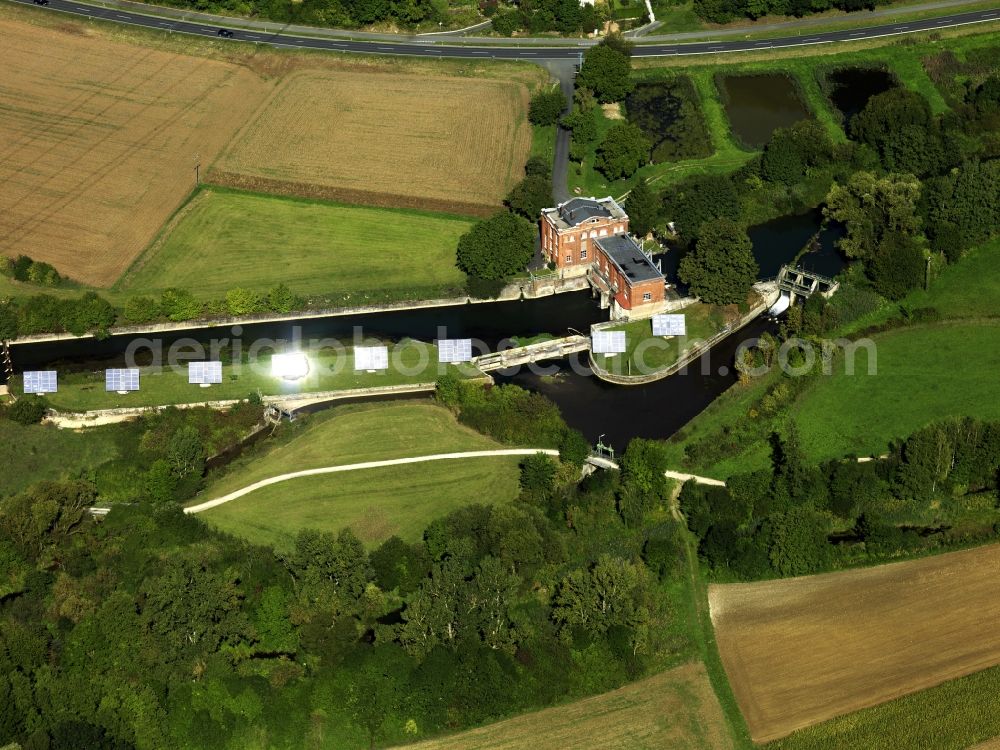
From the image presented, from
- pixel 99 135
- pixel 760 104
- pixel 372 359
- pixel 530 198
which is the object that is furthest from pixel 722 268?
pixel 99 135

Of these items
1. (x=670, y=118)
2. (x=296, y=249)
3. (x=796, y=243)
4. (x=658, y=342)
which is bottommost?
(x=658, y=342)

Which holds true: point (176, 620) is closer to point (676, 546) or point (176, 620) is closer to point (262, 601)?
point (262, 601)

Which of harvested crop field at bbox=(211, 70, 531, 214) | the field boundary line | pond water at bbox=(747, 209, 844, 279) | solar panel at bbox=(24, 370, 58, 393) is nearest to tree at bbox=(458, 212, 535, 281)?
harvested crop field at bbox=(211, 70, 531, 214)

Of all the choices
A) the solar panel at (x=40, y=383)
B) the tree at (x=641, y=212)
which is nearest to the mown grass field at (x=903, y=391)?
the tree at (x=641, y=212)

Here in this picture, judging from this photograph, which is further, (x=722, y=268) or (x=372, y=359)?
(x=722, y=268)

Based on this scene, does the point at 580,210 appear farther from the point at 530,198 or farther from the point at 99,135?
the point at 99,135

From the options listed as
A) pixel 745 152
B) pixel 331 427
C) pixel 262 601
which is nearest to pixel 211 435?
pixel 331 427

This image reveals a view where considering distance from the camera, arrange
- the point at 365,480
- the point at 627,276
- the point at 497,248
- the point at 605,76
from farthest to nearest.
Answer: the point at 605,76, the point at 497,248, the point at 627,276, the point at 365,480

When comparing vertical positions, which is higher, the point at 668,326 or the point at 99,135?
the point at 99,135
